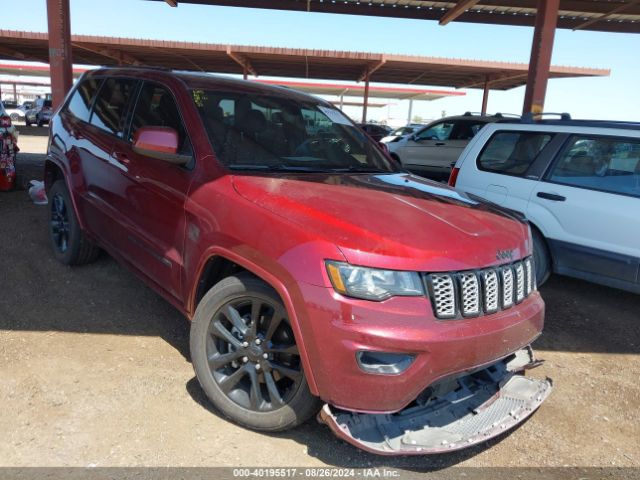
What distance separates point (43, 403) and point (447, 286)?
92.8 inches

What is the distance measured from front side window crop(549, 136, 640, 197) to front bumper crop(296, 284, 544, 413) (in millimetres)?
3200

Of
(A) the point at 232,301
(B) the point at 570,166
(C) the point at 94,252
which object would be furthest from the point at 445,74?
(A) the point at 232,301

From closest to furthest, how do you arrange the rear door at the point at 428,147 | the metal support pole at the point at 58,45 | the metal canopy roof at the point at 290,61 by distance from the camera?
the metal support pole at the point at 58,45 → the rear door at the point at 428,147 → the metal canopy roof at the point at 290,61

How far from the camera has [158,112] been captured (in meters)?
3.64

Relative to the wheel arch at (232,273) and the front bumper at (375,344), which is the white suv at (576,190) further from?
the wheel arch at (232,273)

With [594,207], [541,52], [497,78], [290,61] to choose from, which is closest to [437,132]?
[541,52]

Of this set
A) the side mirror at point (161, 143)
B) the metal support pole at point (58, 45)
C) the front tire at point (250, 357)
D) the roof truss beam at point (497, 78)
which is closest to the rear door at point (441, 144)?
the metal support pole at point (58, 45)

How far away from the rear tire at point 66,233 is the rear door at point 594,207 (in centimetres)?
437

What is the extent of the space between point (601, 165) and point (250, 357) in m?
3.95

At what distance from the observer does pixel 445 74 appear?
882 inches

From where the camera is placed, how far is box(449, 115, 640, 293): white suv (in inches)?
180

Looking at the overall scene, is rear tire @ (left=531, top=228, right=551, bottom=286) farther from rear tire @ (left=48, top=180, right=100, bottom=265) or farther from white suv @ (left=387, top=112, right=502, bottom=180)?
white suv @ (left=387, top=112, right=502, bottom=180)

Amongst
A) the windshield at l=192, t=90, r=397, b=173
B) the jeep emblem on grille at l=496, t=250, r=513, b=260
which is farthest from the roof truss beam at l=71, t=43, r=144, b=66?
the jeep emblem on grille at l=496, t=250, r=513, b=260

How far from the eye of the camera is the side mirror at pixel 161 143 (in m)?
3.07
